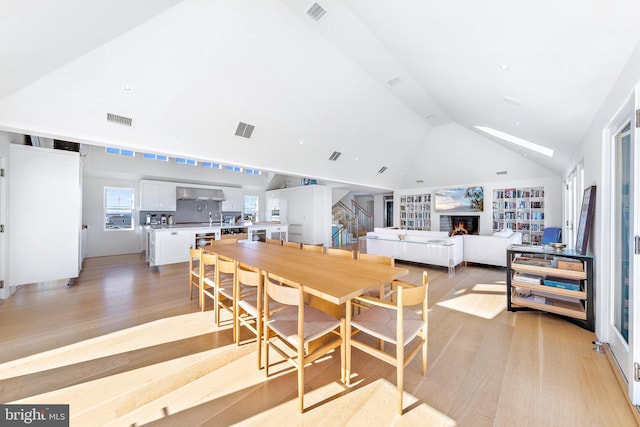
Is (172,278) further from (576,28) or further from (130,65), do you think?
(576,28)

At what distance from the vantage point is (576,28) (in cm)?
162

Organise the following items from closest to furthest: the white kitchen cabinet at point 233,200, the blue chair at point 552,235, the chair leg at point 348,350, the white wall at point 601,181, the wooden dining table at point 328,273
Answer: the wooden dining table at point 328,273, the chair leg at point 348,350, the white wall at point 601,181, the blue chair at point 552,235, the white kitchen cabinet at point 233,200

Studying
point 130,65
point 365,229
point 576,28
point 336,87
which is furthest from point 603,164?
point 365,229

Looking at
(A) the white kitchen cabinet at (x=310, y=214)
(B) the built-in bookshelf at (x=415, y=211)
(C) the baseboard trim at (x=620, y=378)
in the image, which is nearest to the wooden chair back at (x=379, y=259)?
(C) the baseboard trim at (x=620, y=378)

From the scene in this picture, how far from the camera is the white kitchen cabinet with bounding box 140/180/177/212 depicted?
7078 millimetres

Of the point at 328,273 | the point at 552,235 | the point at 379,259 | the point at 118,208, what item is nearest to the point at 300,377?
the point at 328,273

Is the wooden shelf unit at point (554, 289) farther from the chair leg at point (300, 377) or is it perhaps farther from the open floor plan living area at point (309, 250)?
the chair leg at point (300, 377)

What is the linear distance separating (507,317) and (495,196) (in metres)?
6.41

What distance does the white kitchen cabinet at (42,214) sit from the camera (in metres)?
3.61

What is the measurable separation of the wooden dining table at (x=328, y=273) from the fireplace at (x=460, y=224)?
7.30 meters

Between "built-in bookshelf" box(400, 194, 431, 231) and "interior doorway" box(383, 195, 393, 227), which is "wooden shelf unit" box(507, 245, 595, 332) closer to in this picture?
"built-in bookshelf" box(400, 194, 431, 231)

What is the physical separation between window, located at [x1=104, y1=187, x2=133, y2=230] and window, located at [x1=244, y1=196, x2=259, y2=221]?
12.0ft

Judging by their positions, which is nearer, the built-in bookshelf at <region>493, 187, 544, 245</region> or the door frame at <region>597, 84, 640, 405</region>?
the door frame at <region>597, 84, 640, 405</region>

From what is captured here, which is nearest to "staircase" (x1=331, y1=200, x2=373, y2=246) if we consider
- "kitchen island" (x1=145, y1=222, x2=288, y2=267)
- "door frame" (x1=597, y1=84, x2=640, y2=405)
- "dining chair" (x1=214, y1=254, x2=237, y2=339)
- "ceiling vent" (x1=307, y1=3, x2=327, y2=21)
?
"kitchen island" (x1=145, y1=222, x2=288, y2=267)
